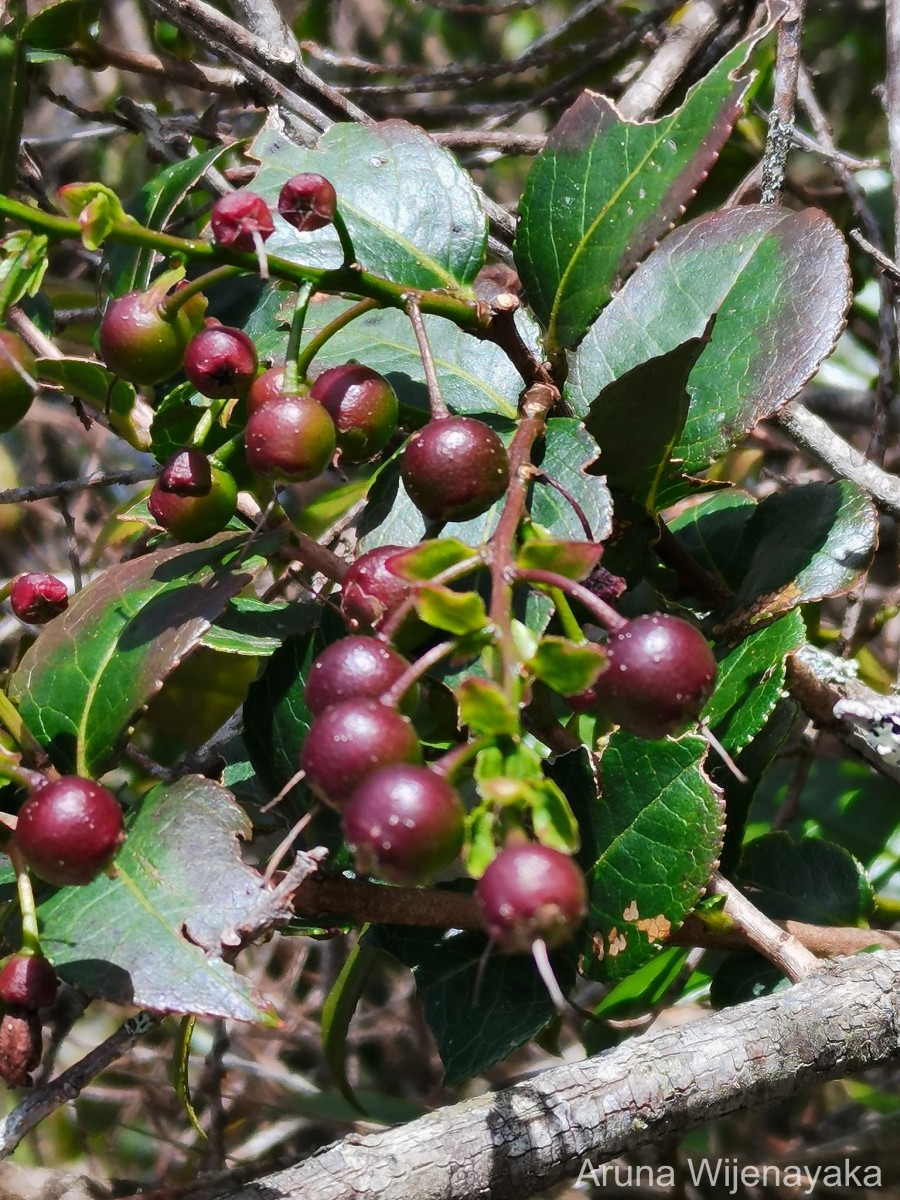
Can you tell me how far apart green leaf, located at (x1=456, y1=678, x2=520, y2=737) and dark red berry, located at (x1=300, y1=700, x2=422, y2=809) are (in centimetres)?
5

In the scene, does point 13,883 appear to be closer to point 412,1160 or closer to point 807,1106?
point 412,1160

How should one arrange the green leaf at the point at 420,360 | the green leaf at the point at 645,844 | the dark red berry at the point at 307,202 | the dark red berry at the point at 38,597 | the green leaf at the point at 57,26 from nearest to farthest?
the dark red berry at the point at 307,202
the green leaf at the point at 645,844
the green leaf at the point at 420,360
the dark red berry at the point at 38,597
the green leaf at the point at 57,26

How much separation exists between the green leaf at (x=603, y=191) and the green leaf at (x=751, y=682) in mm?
441

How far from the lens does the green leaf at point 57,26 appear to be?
215 cm

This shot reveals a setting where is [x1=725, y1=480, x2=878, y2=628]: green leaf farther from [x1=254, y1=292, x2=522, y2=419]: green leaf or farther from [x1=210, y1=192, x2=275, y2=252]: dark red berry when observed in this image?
[x1=210, y1=192, x2=275, y2=252]: dark red berry

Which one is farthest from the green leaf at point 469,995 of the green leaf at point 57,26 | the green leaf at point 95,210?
the green leaf at point 57,26

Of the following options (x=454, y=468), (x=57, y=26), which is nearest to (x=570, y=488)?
(x=454, y=468)

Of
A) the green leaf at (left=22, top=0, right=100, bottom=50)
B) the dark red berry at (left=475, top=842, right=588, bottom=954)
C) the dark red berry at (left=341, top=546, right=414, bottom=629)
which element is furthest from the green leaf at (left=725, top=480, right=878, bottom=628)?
the green leaf at (left=22, top=0, right=100, bottom=50)

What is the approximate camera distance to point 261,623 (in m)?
1.70

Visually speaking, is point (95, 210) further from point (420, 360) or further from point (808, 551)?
point (808, 551)

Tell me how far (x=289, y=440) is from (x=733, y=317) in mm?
675

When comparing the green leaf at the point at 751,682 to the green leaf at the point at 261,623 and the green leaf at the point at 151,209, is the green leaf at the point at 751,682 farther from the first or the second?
the green leaf at the point at 151,209

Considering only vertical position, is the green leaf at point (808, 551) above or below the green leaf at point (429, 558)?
below

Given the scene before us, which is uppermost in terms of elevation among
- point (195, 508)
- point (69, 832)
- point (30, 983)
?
point (195, 508)
